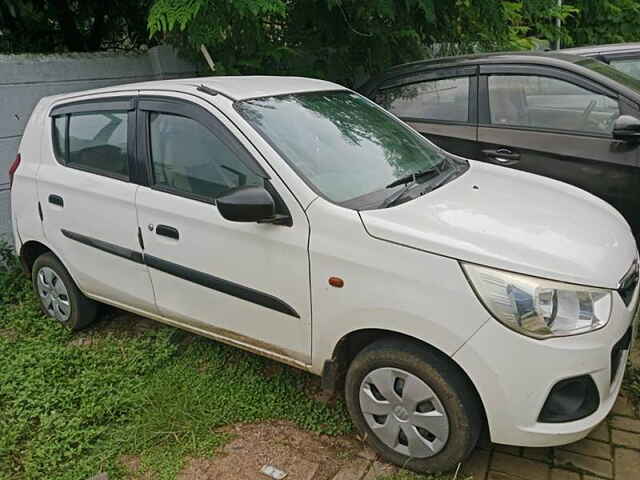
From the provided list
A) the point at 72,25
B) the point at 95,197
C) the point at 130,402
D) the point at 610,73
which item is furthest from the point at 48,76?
the point at 610,73

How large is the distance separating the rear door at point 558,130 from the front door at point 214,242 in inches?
87.8

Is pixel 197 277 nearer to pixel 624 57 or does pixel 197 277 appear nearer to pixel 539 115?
pixel 539 115

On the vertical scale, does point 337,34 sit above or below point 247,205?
above

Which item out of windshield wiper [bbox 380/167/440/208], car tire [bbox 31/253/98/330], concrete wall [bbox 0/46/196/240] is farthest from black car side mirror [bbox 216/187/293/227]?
concrete wall [bbox 0/46/196/240]

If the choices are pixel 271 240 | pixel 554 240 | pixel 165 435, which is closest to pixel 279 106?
pixel 271 240

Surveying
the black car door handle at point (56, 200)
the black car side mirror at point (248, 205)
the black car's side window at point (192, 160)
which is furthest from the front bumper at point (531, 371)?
the black car door handle at point (56, 200)

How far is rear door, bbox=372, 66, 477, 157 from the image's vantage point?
4.41m

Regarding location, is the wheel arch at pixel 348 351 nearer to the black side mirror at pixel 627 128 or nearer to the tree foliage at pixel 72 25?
the black side mirror at pixel 627 128

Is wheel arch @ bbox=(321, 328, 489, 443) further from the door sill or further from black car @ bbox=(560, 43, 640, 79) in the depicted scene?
black car @ bbox=(560, 43, 640, 79)

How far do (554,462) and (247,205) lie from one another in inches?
72.2

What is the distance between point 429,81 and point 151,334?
2.90 m

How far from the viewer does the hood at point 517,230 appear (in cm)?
227

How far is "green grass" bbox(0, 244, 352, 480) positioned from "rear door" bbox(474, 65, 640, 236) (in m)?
2.34

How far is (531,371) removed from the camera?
2188 mm
